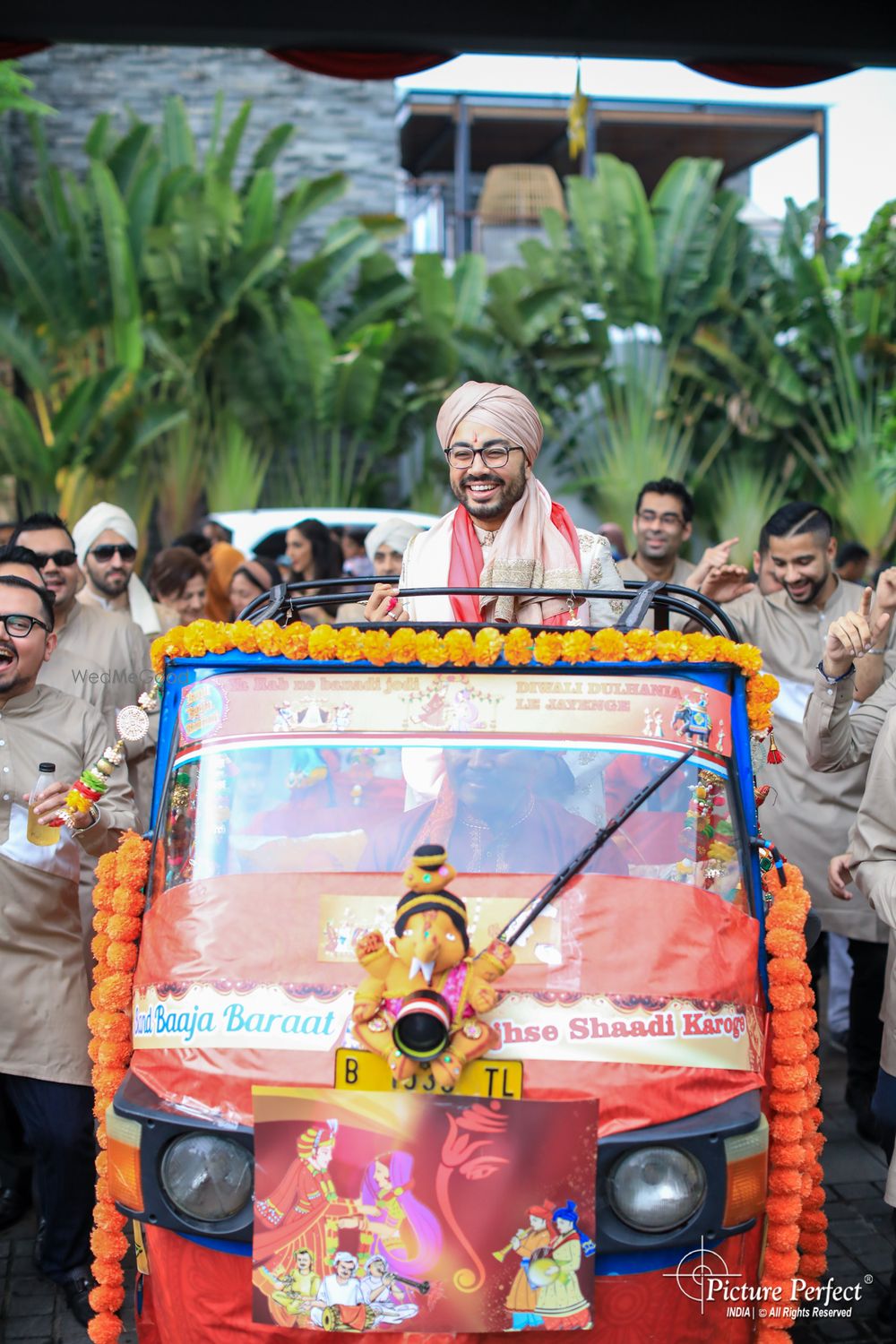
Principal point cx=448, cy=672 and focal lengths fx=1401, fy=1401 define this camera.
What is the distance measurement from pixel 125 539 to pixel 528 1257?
203 inches

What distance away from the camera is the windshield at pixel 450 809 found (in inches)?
128

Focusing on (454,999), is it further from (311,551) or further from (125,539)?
(311,551)

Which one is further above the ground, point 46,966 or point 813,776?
point 813,776

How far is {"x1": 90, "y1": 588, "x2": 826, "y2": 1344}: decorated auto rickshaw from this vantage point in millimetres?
2787

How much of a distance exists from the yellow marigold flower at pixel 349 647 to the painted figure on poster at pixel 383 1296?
1.40 meters

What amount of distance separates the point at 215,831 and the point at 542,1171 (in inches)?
43.3

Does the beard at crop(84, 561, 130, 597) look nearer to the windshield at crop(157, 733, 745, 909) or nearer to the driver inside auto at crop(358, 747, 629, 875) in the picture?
the windshield at crop(157, 733, 745, 909)

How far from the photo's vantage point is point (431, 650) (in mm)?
3447

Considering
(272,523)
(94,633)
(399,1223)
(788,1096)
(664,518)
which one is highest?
(272,523)

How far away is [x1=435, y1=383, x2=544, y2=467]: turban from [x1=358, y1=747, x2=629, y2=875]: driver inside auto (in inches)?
53.9

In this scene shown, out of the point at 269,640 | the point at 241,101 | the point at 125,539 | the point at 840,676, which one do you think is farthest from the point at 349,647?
the point at 241,101

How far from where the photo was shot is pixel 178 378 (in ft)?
56.1

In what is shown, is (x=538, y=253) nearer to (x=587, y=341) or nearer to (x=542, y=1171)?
(x=587, y=341)

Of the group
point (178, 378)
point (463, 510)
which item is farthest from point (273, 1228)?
point (178, 378)
